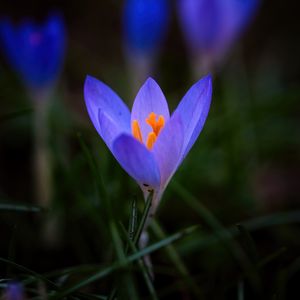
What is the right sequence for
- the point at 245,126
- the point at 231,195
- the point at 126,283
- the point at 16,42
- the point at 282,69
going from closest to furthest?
the point at 126,283
the point at 16,42
the point at 231,195
the point at 245,126
the point at 282,69

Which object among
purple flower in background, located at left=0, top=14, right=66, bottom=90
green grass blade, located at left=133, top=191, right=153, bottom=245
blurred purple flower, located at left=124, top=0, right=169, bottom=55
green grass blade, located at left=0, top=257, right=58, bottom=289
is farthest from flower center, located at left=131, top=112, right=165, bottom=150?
blurred purple flower, located at left=124, top=0, right=169, bottom=55

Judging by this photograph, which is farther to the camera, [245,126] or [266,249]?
[245,126]

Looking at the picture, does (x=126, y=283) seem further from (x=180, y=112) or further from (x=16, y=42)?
(x=16, y=42)

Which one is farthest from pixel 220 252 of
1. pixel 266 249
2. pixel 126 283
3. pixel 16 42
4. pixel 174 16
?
pixel 174 16

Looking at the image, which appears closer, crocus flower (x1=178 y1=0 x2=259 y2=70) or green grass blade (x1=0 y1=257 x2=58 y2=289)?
green grass blade (x1=0 y1=257 x2=58 y2=289)

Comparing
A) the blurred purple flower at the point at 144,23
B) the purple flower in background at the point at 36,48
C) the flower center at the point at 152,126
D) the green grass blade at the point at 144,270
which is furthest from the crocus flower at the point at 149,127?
the blurred purple flower at the point at 144,23

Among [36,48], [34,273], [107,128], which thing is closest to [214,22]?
[36,48]

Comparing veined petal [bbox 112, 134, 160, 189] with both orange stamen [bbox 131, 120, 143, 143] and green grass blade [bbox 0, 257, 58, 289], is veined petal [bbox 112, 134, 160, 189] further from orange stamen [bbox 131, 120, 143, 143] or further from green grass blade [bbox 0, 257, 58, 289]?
green grass blade [bbox 0, 257, 58, 289]
